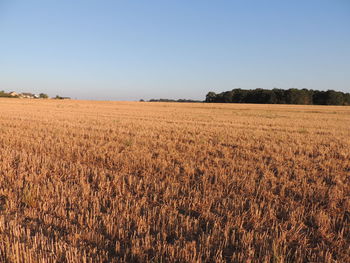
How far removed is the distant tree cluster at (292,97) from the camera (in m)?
78.3

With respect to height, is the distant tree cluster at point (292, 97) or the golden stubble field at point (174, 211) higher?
the distant tree cluster at point (292, 97)

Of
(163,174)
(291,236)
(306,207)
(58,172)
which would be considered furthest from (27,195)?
(306,207)

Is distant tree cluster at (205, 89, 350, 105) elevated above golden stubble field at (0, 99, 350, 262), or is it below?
above

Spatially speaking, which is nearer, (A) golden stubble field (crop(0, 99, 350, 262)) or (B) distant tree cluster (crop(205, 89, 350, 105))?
(A) golden stubble field (crop(0, 99, 350, 262))

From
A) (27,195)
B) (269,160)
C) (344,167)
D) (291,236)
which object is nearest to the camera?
(291,236)

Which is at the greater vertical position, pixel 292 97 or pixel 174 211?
pixel 292 97

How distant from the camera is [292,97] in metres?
79.2

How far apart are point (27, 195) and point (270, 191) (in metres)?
4.16

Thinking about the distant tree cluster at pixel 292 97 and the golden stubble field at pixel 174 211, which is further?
the distant tree cluster at pixel 292 97

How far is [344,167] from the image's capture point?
19.8 feet

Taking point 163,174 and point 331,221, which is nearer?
point 331,221

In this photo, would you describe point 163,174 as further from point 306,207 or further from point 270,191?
point 306,207

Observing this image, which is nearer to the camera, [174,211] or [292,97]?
[174,211]

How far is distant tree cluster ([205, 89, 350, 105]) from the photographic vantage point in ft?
257
